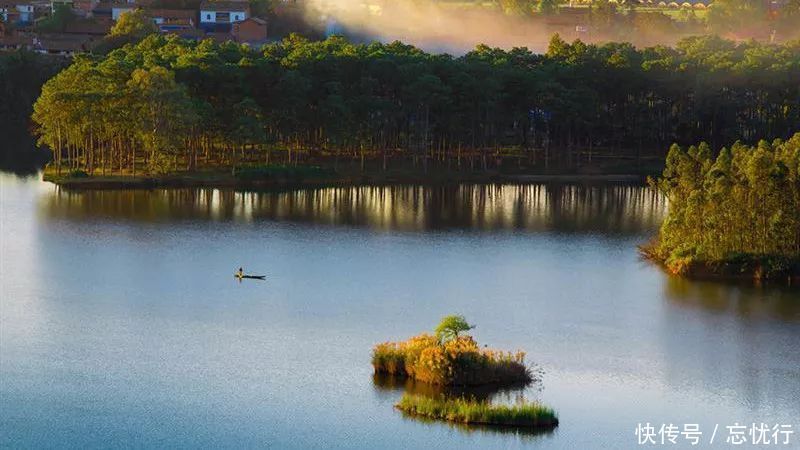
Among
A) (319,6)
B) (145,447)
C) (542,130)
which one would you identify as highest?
(319,6)

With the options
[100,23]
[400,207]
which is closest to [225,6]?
[100,23]

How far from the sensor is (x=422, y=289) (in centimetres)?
5244

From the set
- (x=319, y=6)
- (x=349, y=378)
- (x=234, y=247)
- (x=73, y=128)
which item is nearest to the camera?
(x=349, y=378)

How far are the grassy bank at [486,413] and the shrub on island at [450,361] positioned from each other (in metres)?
1.82

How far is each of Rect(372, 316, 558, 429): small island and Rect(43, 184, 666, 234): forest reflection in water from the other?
2333 cm

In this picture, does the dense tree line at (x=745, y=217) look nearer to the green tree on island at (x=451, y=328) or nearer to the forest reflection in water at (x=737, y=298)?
the forest reflection in water at (x=737, y=298)

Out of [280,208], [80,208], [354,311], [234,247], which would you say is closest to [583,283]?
[354,311]

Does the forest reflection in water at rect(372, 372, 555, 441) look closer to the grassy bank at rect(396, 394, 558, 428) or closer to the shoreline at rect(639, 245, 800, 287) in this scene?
the grassy bank at rect(396, 394, 558, 428)

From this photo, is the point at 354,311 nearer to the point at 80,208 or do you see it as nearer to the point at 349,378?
the point at 349,378

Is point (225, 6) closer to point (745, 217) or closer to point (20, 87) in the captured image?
point (20, 87)

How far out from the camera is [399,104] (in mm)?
84500

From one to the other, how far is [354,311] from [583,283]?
8.98 meters

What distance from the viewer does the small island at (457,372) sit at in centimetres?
3762

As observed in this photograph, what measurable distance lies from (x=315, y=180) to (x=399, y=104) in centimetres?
811
